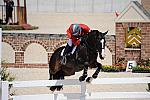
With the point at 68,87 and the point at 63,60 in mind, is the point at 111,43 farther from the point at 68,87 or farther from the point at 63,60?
the point at 63,60

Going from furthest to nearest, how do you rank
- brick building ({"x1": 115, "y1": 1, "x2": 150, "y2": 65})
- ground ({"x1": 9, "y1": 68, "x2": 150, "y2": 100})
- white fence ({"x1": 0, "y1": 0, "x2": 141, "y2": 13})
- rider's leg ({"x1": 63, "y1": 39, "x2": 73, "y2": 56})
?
1. white fence ({"x1": 0, "y1": 0, "x2": 141, "y2": 13})
2. brick building ({"x1": 115, "y1": 1, "x2": 150, "y2": 65})
3. ground ({"x1": 9, "y1": 68, "x2": 150, "y2": 100})
4. rider's leg ({"x1": 63, "y1": 39, "x2": 73, "y2": 56})

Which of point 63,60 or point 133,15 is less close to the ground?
point 133,15

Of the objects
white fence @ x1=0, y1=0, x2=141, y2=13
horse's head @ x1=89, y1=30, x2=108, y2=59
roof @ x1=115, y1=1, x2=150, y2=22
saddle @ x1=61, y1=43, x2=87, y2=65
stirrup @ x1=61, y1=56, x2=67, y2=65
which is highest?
white fence @ x1=0, y1=0, x2=141, y2=13

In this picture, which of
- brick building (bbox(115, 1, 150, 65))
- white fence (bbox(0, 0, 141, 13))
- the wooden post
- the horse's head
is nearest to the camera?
the wooden post

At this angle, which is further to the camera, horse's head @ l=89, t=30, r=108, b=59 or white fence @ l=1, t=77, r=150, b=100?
horse's head @ l=89, t=30, r=108, b=59

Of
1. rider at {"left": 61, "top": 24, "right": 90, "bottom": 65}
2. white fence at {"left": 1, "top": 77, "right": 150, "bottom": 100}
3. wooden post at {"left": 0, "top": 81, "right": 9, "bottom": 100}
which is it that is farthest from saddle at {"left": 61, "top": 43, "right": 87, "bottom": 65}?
wooden post at {"left": 0, "top": 81, "right": 9, "bottom": 100}

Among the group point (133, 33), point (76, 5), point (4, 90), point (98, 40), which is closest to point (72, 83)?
point (98, 40)

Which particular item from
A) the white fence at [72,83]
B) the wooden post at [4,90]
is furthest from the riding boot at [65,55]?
the wooden post at [4,90]

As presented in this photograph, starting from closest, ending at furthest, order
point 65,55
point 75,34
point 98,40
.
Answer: point 98,40
point 75,34
point 65,55

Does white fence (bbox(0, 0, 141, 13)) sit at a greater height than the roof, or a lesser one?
greater

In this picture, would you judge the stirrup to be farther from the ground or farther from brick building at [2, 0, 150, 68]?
brick building at [2, 0, 150, 68]

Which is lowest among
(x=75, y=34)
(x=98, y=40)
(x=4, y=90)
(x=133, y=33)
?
(x=4, y=90)

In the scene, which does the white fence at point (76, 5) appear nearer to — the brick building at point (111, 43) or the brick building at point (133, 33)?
the brick building at point (111, 43)

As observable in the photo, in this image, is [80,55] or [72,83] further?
[80,55]
